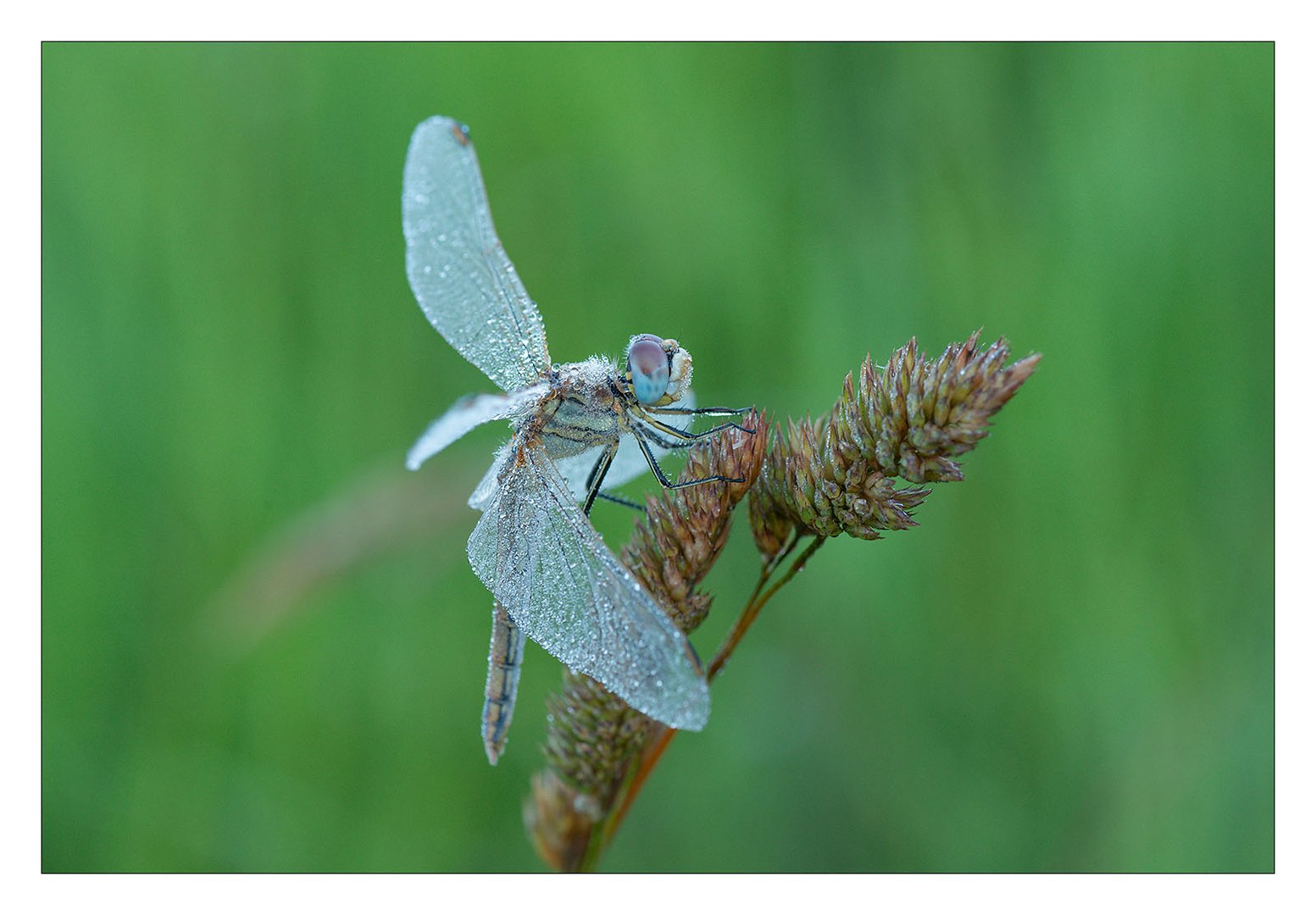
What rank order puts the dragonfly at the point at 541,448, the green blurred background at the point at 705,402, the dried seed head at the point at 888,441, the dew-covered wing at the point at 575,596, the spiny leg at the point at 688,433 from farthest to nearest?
the green blurred background at the point at 705,402 → the spiny leg at the point at 688,433 → the dragonfly at the point at 541,448 → the dew-covered wing at the point at 575,596 → the dried seed head at the point at 888,441

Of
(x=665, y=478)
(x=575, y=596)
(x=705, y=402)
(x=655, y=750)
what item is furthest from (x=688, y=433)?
(x=705, y=402)

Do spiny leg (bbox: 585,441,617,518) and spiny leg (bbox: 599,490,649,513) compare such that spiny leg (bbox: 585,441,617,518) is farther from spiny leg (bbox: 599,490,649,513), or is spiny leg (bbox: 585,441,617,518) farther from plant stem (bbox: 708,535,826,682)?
plant stem (bbox: 708,535,826,682)

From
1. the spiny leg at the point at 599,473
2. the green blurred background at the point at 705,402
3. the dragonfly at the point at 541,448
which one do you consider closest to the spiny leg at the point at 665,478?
the dragonfly at the point at 541,448

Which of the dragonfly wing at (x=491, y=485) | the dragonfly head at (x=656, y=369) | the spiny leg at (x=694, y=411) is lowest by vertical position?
the dragonfly wing at (x=491, y=485)

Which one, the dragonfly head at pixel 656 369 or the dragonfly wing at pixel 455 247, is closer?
the dragonfly head at pixel 656 369

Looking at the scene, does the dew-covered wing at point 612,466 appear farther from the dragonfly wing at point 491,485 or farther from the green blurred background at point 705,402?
the green blurred background at point 705,402

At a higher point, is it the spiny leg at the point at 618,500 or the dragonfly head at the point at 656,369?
the dragonfly head at the point at 656,369

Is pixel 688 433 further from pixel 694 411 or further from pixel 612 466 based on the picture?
pixel 612 466

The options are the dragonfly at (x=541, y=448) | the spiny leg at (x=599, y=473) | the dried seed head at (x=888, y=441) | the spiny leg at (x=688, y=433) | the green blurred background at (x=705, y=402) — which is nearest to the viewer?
the dried seed head at (x=888, y=441)
